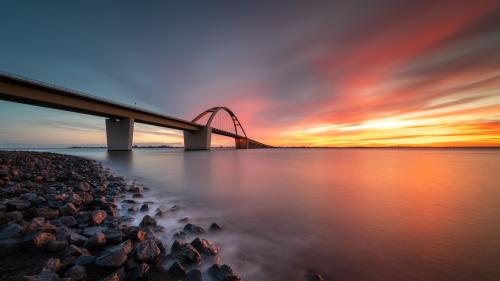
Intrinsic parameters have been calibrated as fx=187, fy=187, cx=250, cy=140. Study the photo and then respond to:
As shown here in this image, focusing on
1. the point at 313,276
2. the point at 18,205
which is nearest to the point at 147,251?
the point at 313,276

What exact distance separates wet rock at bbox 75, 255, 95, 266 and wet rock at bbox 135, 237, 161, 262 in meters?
0.44

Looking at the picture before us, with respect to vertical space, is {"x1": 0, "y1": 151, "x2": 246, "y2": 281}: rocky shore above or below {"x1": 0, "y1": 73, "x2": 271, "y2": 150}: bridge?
below

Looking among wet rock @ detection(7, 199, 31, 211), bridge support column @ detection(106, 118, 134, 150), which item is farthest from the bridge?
wet rock @ detection(7, 199, 31, 211)

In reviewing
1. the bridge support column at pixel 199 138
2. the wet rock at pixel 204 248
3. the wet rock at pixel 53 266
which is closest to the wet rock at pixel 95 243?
the wet rock at pixel 53 266

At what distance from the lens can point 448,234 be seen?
12.6 ft

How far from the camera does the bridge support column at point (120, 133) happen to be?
36.9 metres

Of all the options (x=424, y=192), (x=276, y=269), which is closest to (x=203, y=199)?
(x=276, y=269)

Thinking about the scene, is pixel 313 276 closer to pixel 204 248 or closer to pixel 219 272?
pixel 219 272

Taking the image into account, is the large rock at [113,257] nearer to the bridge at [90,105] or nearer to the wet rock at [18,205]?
the wet rock at [18,205]

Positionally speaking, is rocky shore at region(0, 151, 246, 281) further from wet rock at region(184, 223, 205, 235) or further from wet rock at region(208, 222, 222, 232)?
wet rock at region(208, 222, 222, 232)

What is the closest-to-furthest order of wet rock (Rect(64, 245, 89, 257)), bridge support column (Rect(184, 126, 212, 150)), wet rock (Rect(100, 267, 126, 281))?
wet rock (Rect(100, 267, 126, 281)) < wet rock (Rect(64, 245, 89, 257)) < bridge support column (Rect(184, 126, 212, 150))

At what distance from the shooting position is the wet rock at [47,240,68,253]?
90.8 inches

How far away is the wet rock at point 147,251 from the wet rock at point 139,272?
0.51 feet

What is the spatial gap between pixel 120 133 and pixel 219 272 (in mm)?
44139
